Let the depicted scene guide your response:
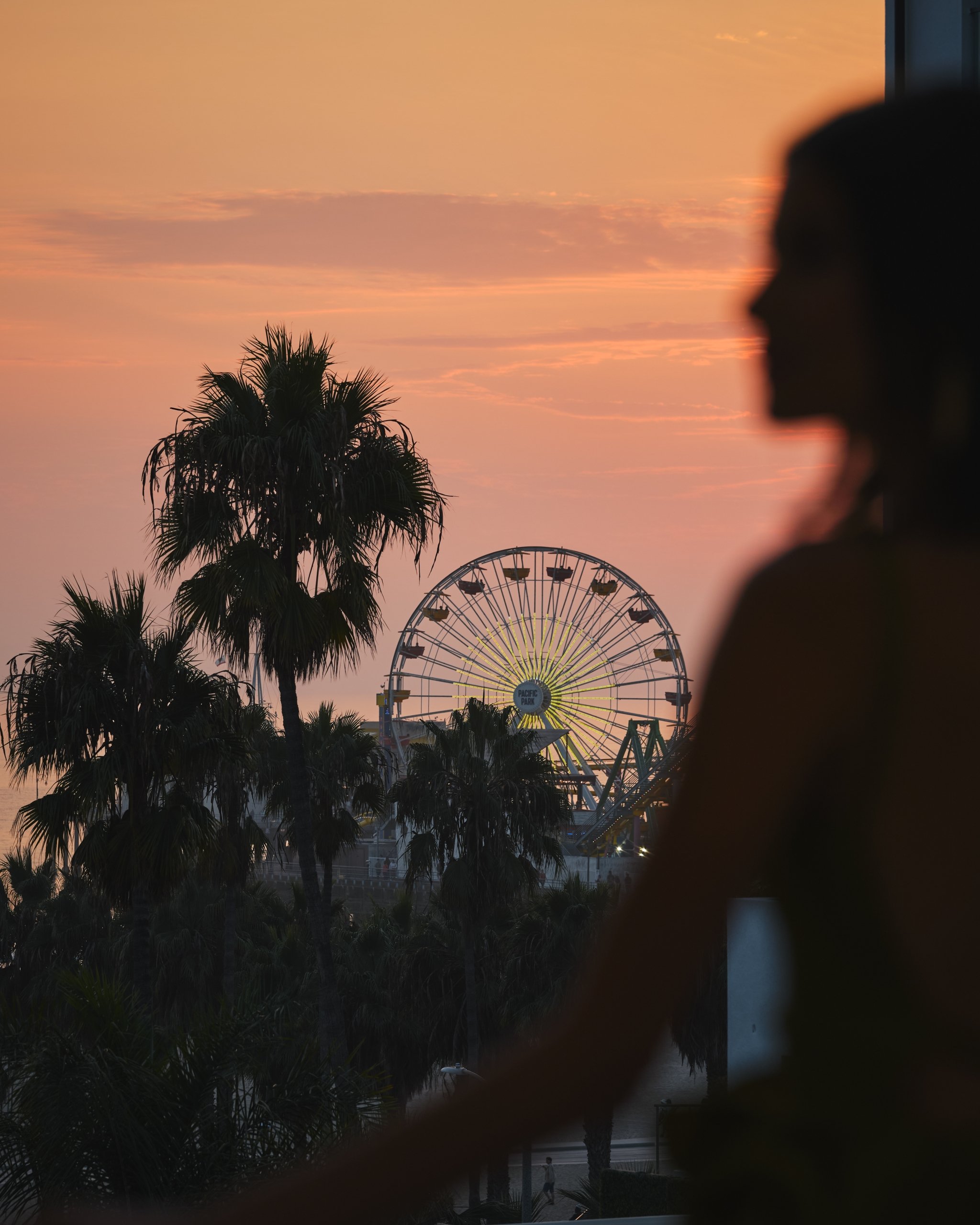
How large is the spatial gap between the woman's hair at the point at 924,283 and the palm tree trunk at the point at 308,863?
56.5 ft

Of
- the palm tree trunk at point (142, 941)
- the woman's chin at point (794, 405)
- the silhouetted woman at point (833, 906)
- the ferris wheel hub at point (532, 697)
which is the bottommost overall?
the palm tree trunk at point (142, 941)

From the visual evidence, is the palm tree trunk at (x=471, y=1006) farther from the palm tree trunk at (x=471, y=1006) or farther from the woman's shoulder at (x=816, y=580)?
the woman's shoulder at (x=816, y=580)

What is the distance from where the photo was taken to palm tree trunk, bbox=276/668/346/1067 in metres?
18.4

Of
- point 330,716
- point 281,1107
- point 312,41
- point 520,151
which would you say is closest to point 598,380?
point 520,151

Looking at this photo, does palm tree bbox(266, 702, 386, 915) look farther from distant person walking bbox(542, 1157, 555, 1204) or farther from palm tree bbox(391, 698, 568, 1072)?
distant person walking bbox(542, 1157, 555, 1204)

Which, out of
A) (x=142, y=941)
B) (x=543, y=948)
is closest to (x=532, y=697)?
(x=543, y=948)

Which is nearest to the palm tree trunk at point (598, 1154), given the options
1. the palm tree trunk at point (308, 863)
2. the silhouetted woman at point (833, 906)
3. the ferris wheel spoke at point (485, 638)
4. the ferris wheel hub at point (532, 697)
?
the palm tree trunk at point (308, 863)

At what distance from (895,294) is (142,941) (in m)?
15.8

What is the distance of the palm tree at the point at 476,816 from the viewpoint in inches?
1030

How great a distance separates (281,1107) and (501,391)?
103509 millimetres

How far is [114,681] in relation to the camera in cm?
1534

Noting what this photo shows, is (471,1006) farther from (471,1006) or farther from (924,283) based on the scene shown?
(924,283)

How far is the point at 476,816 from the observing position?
26625mm

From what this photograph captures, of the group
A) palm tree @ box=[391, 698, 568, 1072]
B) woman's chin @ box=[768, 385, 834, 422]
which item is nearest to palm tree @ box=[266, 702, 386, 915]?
palm tree @ box=[391, 698, 568, 1072]
